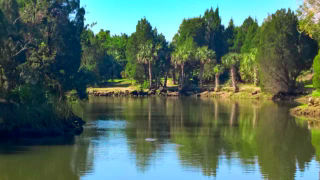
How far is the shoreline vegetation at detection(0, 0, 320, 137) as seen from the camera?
50094 mm

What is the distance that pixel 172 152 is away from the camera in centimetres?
4450

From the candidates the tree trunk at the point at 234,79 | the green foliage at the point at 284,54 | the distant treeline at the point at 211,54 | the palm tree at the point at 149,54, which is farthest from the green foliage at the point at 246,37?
the palm tree at the point at 149,54

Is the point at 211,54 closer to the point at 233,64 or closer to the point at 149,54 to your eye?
the point at 233,64

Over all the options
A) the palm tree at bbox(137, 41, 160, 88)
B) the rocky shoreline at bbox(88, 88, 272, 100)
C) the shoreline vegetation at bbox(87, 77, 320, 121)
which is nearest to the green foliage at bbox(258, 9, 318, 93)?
the shoreline vegetation at bbox(87, 77, 320, 121)

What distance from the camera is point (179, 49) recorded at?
5625 inches

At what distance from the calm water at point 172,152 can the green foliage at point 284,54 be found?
4421 centimetres

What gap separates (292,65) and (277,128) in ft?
168

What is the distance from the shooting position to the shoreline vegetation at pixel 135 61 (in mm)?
50094

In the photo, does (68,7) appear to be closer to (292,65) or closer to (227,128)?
(227,128)

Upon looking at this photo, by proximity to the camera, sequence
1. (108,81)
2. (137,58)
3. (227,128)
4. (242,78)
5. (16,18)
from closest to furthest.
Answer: (16,18) → (227,128) → (242,78) → (137,58) → (108,81)

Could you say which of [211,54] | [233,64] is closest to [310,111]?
[233,64]

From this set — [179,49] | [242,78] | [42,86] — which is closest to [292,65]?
[242,78]

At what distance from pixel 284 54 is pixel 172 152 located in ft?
237

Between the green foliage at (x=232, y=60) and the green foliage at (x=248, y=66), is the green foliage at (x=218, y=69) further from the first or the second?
the green foliage at (x=248, y=66)
